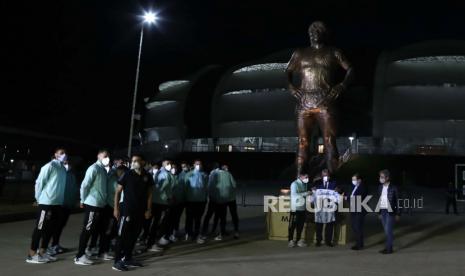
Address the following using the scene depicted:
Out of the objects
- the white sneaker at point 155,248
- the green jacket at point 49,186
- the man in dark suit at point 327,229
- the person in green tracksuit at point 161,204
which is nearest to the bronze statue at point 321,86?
the man in dark suit at point 327,229

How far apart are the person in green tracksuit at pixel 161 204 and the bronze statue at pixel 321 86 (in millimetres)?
3902

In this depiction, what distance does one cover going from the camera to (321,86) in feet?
41.3

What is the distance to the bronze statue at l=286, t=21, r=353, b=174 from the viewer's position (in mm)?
12570

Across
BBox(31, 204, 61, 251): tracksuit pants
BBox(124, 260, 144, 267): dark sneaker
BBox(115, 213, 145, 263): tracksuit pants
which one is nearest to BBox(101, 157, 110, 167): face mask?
BBox(31, 204, 61, 251): tracksuit pants

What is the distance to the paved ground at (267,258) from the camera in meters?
7.65

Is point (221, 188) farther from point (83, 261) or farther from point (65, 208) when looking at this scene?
point (83, 261)

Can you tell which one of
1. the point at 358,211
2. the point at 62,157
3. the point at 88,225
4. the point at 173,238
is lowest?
the point at 173,238

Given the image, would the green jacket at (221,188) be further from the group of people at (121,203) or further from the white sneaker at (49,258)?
the white sneaker at (49,258)

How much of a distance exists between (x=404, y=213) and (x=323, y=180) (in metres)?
9.32

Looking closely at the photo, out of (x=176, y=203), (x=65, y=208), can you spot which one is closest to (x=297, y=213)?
(x=176, y=203)

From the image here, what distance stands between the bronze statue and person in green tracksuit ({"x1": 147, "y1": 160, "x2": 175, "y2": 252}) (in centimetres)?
390

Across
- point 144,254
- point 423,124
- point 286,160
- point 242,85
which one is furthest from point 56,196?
point 242,85

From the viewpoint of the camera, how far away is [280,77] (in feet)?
178

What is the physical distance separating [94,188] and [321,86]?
6843mm
